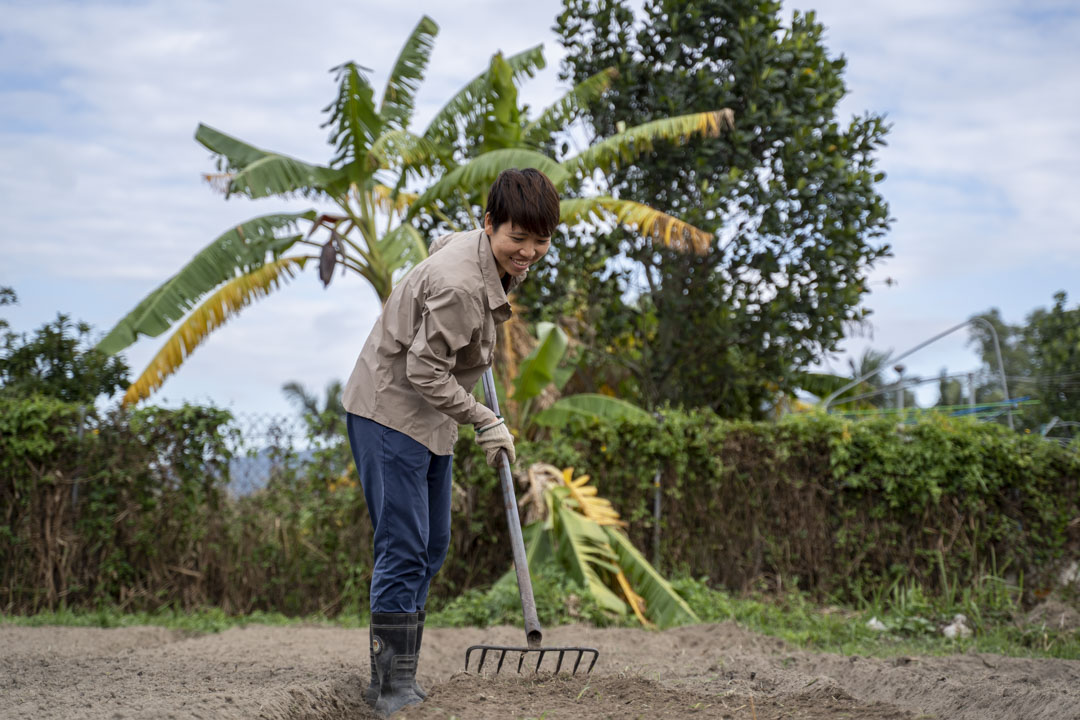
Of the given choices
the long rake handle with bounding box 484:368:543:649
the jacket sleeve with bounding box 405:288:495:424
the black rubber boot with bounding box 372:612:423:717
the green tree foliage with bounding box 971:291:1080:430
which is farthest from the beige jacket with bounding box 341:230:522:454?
the green tree foliage with bounding box 971:291:1080:430

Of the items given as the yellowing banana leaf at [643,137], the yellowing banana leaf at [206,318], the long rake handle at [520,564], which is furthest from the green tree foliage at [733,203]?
the long rake handle at [520,564]

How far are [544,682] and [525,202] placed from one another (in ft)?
5.86

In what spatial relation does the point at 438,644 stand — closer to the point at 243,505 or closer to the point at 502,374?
the point at 243,505

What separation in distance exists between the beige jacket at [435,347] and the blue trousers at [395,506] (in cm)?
5

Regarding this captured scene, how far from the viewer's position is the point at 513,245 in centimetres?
314

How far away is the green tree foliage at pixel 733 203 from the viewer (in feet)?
29.9

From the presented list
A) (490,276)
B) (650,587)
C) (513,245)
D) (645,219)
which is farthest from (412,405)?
(645,219)

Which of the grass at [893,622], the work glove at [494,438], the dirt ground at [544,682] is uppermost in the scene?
the work glove at [494,438]

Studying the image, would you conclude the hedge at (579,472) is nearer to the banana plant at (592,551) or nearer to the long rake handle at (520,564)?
the banana plant at (592,551)

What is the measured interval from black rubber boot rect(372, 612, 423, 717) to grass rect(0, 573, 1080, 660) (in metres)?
2.70

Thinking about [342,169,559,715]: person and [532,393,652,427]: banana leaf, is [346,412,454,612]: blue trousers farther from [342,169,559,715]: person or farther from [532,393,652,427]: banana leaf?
[532,393,652,427]: banana leaf

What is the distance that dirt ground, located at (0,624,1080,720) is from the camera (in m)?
2.98

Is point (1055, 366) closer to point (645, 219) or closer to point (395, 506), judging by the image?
point (645, 219)

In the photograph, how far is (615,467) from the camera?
6902 mm
